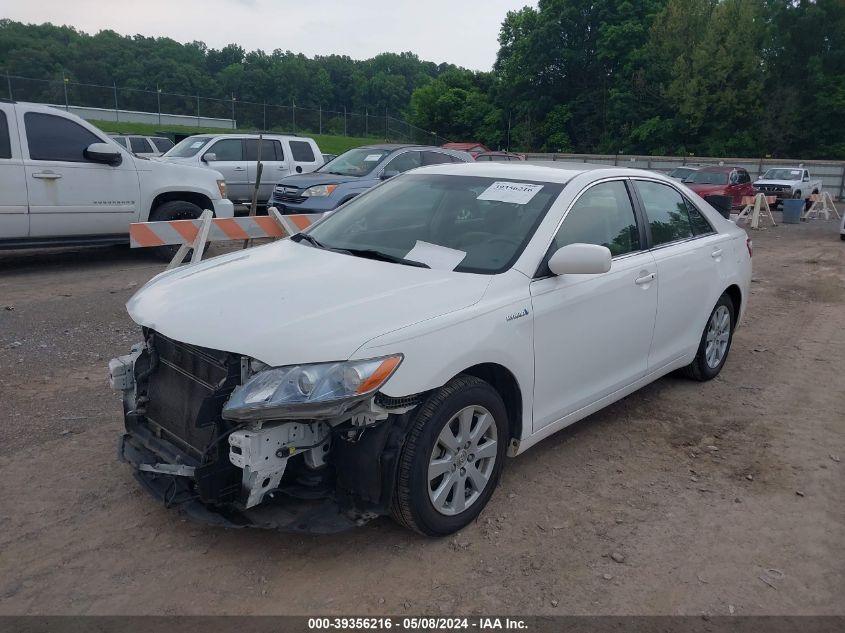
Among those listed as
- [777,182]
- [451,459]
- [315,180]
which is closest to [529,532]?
[451,459]

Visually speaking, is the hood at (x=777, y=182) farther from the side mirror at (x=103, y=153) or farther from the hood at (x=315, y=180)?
the side mirror at (x=103, y=153)

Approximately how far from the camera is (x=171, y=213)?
376 inches

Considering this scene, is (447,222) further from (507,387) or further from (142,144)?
(142,144)

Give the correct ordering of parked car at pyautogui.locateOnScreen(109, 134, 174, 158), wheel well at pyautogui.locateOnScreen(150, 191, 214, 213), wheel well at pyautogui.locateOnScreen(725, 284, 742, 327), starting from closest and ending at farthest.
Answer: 1. wheel well at pyautogui.locateOnScreen(725, 284, 742, 327)
2. wheel well at pyautogui.locateOnScreen(150, 191, 214, 213)
3. parked car at pyautogui.locateOnScreen(109, 134, 174, 158)

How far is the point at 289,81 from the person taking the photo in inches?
2800

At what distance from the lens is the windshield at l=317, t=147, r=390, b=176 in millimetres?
11897

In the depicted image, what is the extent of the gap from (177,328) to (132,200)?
22.7ft

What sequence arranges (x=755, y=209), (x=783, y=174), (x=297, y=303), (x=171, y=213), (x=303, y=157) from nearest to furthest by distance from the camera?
1. (x=297, y=303)
2. (x=171, y=213)
3. (x=303, y=157)
4. (x=755, y=209)
5. (x=783, y=174)

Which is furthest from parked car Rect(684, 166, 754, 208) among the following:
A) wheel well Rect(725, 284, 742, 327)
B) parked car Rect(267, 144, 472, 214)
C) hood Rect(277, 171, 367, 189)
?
wheel well Rect(725, 284, 742, 327)

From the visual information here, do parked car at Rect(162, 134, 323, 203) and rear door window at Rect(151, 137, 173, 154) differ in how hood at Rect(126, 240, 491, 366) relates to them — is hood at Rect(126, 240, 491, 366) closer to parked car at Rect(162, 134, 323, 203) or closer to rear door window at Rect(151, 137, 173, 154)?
parked car at Rect(162, 134, 323, 203)

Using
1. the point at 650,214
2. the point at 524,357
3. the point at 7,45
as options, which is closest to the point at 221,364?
the point at 524,357

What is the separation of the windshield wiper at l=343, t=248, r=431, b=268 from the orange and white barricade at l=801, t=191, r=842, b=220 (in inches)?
835

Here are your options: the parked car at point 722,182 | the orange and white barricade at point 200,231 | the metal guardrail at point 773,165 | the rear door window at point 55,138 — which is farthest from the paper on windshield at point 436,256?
the metal guardrail at point 773,165

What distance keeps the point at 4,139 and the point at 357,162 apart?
5604mm
